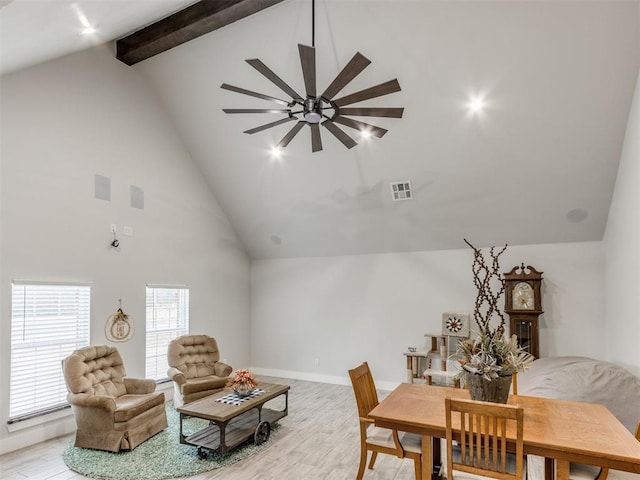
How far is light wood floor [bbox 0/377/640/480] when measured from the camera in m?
3.55

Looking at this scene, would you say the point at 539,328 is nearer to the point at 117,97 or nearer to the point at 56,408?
the point at 56,408

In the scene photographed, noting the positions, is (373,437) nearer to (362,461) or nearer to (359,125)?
(362,461)

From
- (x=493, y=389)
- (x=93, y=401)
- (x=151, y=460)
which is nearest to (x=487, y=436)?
(x=493, y=389)

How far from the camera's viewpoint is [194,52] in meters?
5.11

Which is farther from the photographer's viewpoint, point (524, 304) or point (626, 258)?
point (524, 304)

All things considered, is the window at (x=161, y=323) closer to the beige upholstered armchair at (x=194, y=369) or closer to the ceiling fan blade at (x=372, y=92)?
the beige upholstered armchair at (x=194, y=369)

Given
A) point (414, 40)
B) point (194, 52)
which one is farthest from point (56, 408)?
point (414, 40)

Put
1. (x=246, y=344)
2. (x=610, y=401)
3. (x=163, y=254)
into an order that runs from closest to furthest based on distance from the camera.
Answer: (x=610, y=401)
(x=163, y=254)
(x=246, y=344)

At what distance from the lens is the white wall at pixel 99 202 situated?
423cm

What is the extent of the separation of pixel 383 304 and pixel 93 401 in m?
4.44

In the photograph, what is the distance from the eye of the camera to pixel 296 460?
3.87 m

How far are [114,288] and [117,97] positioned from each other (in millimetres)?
2593

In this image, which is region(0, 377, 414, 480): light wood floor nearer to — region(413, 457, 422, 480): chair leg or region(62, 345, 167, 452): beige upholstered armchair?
region(62, 345, 167, 452): beige upholstered armchair

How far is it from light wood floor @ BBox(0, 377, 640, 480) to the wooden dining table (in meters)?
0.41
